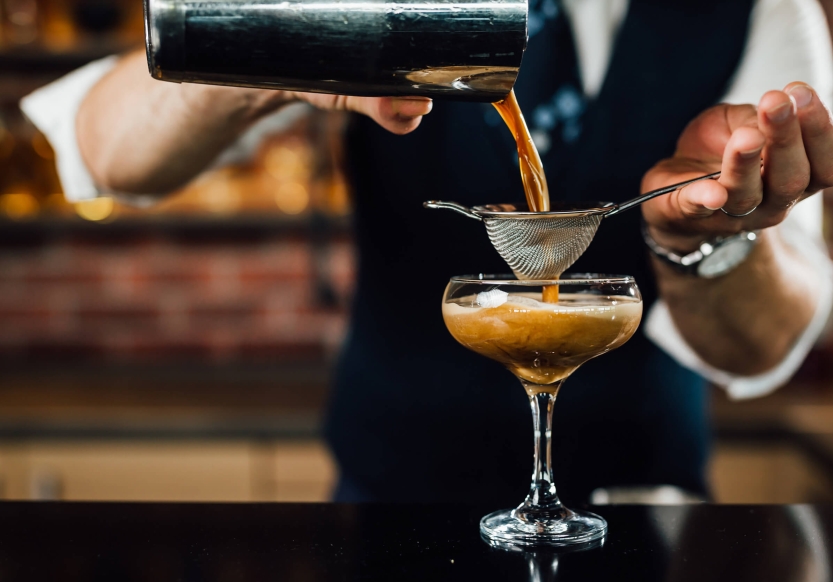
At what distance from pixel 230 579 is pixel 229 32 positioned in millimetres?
438

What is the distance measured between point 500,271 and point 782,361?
1.62 feet

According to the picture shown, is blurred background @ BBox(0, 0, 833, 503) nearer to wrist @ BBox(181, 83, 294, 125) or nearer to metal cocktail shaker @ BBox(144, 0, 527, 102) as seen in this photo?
wrist @ BBox(181, 83, 294, 125)

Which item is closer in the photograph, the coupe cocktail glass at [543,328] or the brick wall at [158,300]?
the coupe cocktail glass at [543,328]

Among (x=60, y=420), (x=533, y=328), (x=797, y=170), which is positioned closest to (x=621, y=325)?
(x=533, y=328)

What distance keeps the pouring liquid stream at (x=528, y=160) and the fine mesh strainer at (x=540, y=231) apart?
0.10ft

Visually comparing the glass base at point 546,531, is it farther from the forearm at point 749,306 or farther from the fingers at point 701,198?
the forearm at point 749,306

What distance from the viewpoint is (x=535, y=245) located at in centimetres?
93

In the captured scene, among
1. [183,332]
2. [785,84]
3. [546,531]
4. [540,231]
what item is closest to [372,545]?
[546,531]

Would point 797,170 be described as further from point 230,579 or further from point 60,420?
point 60,420

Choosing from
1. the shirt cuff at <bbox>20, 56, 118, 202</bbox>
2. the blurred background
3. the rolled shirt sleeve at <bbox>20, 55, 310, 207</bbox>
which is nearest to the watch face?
→ the rolled shirt sleeve at <bbox>20, 55, 310, 207</bbox>

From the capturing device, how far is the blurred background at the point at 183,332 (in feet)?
8.23

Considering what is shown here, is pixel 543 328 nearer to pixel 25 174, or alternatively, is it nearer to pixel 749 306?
pixel 749 306

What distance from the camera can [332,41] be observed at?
725mm

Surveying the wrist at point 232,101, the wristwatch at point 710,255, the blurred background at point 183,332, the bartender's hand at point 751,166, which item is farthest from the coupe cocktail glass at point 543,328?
the blurred background at point 183,332
